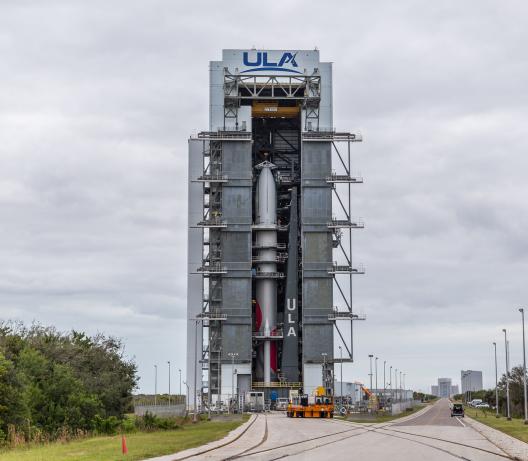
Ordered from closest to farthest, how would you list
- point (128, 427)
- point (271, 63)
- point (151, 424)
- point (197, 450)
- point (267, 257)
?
point (197, 450) → point (128, 427) → point (151, 424) → point (271, 63) → point (267, 257)

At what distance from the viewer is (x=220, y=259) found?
10238 centimetres

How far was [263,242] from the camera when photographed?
103688mm

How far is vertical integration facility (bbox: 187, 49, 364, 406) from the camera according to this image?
101 meters

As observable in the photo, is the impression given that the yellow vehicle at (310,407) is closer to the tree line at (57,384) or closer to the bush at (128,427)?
the tree line at (57,384)

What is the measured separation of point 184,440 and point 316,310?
192 ft

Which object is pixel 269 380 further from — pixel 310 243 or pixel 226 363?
pixel 310 243

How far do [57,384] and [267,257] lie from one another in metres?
49.4

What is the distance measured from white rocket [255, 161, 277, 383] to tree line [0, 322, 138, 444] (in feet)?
69.4

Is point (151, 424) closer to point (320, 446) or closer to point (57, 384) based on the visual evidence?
point (57, 384)

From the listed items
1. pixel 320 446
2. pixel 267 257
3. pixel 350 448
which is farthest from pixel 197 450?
pixel 267 257

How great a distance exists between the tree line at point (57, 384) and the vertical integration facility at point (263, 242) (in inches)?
665

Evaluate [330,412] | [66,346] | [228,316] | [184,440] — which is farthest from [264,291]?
[184,440]

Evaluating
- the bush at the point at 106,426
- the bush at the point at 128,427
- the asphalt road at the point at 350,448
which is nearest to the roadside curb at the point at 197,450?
the asphalt road at the point at 350,448

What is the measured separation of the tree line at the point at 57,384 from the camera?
4541 centimetres
